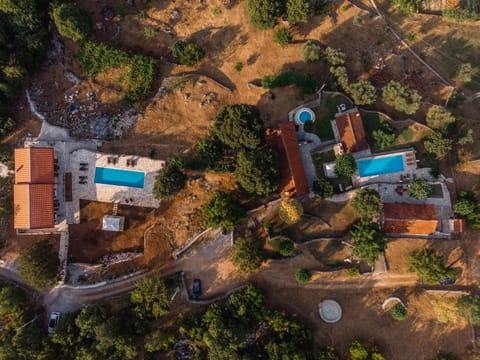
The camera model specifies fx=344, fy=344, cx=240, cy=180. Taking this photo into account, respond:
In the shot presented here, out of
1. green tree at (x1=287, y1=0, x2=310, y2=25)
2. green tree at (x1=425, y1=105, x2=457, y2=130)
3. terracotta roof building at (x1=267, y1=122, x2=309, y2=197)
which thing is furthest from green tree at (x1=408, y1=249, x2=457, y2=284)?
green tree at (x1=287, y1=0, x2=310, y2=25)

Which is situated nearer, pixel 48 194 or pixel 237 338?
pixel 237 338

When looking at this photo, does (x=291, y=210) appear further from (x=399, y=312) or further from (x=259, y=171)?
(x=399, y=312)

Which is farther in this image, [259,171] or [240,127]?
[240,127]

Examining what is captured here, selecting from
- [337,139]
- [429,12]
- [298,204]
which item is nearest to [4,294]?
[298,204]

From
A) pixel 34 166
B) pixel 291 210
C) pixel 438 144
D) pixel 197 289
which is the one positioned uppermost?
pixel 34 166

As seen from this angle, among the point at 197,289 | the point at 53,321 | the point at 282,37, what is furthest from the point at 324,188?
the point at 53,321

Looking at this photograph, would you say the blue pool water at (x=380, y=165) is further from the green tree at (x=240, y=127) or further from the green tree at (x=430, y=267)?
the green tree at (x=240, y=127)

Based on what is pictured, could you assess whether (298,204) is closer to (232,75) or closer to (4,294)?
(232,75)
